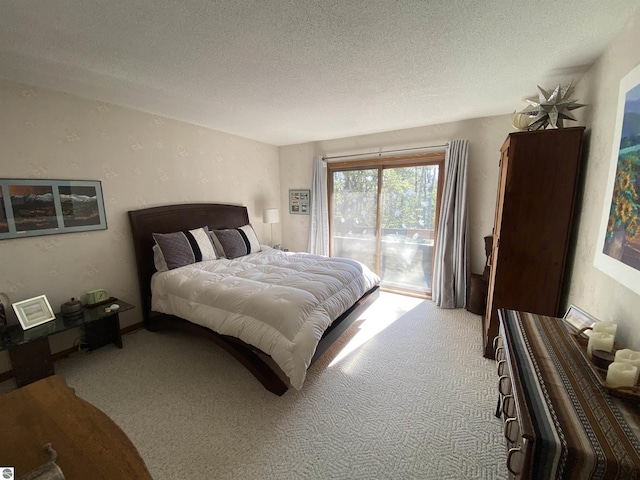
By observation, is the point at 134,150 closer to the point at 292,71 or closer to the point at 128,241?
the point at 128,241

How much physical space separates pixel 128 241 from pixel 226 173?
1590 millimetres

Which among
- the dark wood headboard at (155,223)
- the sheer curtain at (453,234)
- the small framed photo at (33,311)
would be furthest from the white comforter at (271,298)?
the sheer curtain at (453,234)

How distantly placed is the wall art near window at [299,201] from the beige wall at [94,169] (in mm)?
1388

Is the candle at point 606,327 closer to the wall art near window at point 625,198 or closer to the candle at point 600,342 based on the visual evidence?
the candle at point 600,342

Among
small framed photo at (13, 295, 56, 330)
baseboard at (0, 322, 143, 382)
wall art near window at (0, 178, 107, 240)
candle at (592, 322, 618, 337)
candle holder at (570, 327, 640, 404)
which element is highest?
wall art near window at (0, 178, 107, 240)

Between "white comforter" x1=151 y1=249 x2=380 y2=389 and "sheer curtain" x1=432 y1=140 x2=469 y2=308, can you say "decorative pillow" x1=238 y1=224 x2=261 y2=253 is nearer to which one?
"white comforter" x1=151 y1=249 x2=380 y2=389

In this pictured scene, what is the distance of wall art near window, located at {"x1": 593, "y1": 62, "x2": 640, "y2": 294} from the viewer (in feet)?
3.99

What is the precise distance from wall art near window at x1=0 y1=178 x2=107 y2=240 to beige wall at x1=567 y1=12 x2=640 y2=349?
404 cm

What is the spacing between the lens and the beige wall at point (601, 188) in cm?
132

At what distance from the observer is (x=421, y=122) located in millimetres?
3326

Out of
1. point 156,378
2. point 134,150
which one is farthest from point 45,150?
point 156,378


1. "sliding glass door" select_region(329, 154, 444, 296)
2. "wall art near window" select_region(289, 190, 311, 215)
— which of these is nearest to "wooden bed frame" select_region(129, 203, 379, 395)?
"wall art near window" select_region(289, 190, 311, 215)

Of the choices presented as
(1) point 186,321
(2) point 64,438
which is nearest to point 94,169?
(1) point 186,321

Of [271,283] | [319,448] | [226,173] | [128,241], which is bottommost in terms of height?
[319,448]
